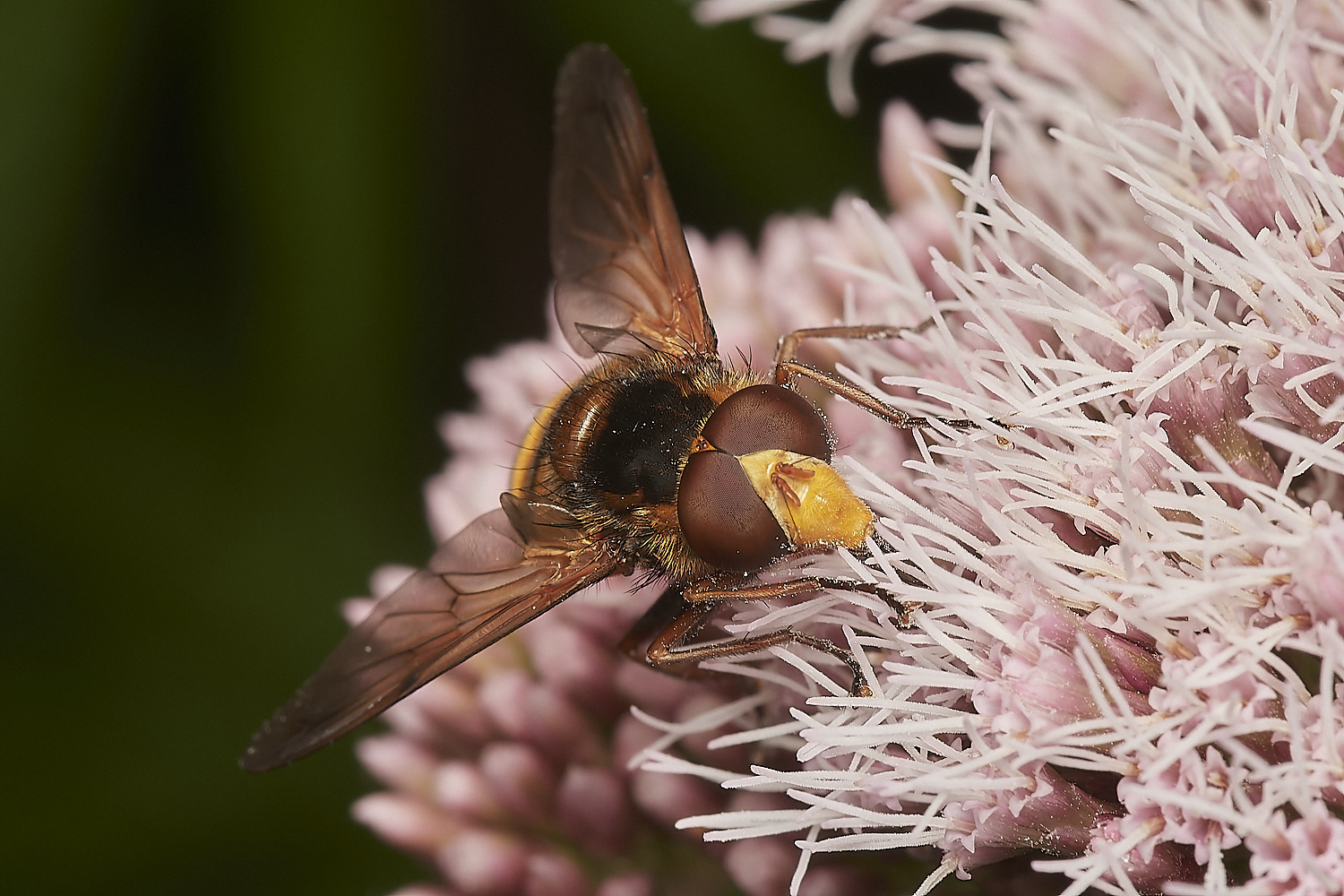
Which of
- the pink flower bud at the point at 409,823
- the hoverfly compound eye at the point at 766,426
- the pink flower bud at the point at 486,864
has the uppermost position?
the hoverfly compound eye at the point at 766,426

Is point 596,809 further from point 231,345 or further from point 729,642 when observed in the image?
point 231,345

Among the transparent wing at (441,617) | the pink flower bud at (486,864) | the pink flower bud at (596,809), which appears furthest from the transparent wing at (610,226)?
the pink flower bud at (486,864)

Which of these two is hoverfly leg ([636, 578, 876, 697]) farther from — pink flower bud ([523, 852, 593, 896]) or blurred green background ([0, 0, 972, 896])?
blurred green background ([0, 0, 972, 896])

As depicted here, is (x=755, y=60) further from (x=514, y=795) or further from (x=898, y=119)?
(x=514, y=795)

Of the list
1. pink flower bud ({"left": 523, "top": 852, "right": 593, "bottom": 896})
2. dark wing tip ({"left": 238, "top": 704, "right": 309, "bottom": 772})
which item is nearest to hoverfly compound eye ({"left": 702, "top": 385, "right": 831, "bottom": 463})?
dark wing tip ({"left": 238, "top": 704, "right": 309, "bottom": 772})

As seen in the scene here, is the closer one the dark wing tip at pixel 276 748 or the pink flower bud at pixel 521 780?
the dark wing tip at pixel 276 748

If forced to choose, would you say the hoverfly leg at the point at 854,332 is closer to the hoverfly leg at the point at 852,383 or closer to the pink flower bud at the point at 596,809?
the hoverfly leg at the point at 852,383
